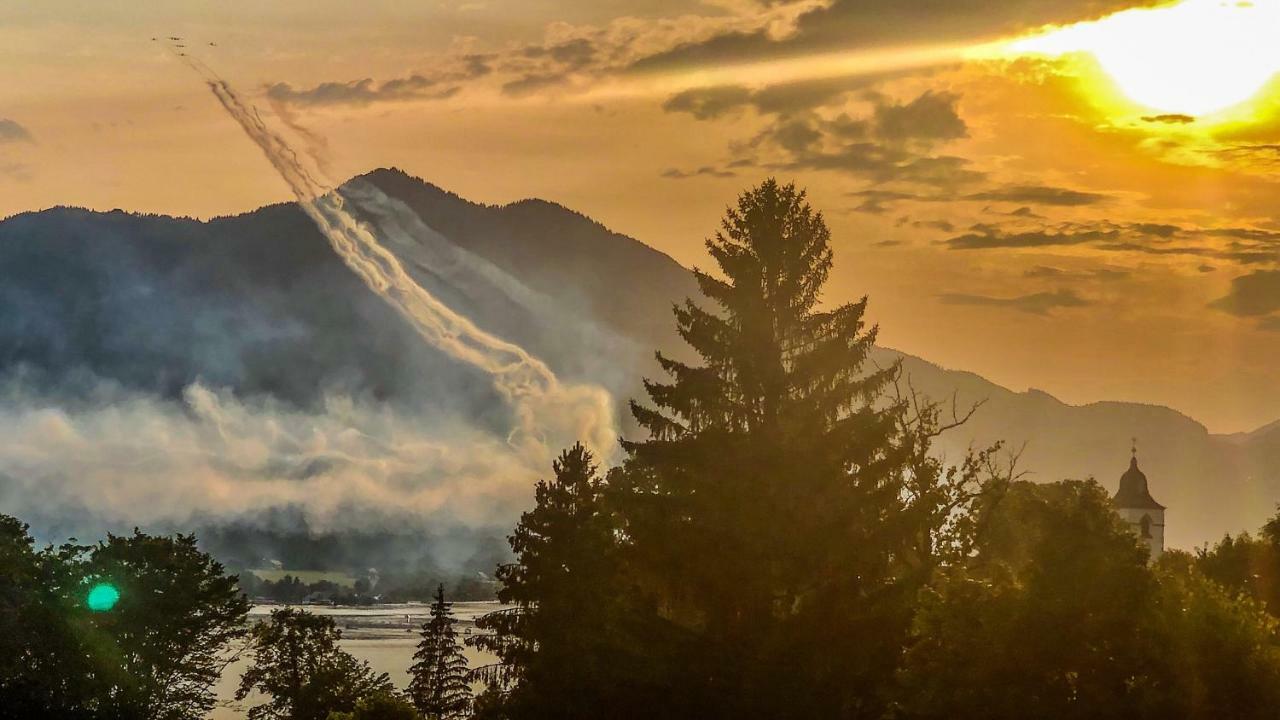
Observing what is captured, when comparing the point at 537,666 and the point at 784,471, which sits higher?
the point at 784,471

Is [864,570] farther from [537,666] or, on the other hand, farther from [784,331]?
[537,666]

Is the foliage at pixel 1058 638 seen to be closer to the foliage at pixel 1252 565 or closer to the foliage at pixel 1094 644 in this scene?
the foliage at pixel 1094 644

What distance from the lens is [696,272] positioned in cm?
6700

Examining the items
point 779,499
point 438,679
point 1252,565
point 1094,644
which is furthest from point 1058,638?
point 438,679

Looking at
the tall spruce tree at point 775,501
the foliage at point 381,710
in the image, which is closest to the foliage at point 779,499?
the tall spruce tree at point 775,501

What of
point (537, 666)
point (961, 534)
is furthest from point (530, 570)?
point (961, 534)

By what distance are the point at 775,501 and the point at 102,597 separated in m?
48.9

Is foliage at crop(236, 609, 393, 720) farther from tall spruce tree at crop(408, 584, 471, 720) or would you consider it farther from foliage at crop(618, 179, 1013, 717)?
foliage at crop(618, 179, 1013, 717)

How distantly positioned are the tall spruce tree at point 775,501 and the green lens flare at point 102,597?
40641mm

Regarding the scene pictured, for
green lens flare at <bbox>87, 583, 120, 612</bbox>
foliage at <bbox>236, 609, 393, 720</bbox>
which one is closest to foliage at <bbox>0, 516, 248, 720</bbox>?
green lens flare at <bbox>87, 583, 120, 612</bbox>

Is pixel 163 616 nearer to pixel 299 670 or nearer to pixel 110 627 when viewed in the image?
pixel 110 627

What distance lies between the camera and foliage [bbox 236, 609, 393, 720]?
9738 cm

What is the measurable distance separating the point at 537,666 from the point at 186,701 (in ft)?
116

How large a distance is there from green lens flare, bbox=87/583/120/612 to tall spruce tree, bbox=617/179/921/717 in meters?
40.6
